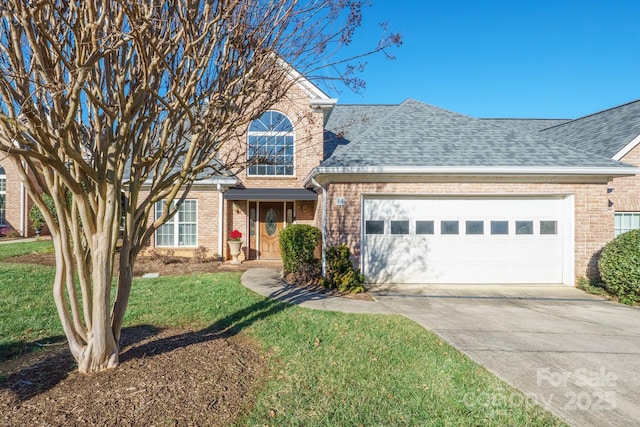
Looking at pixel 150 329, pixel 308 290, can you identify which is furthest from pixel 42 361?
pixel 308 290

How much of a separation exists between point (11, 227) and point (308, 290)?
68.0ft

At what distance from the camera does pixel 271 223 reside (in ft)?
41.2

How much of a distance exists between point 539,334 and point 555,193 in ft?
17.1

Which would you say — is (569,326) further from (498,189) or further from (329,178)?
(329,178)

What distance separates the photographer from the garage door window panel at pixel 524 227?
351 inches

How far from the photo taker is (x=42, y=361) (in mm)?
3904

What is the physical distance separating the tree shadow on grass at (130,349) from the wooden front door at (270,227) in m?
6.30

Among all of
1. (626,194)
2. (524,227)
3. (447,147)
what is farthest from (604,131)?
(447,147)

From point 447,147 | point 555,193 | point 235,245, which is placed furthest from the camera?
point 235,245

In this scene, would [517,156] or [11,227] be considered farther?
[11,227]

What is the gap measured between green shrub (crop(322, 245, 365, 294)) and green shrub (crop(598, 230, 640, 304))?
5937mm

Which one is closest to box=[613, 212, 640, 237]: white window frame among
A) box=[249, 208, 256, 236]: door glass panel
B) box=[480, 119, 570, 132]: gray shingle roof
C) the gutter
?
the gutter

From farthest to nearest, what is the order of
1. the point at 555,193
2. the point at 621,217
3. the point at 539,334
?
the point at 621,217 < the point at 555,193 < the point at 539,334

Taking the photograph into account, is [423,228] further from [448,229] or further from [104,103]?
[104,103]
